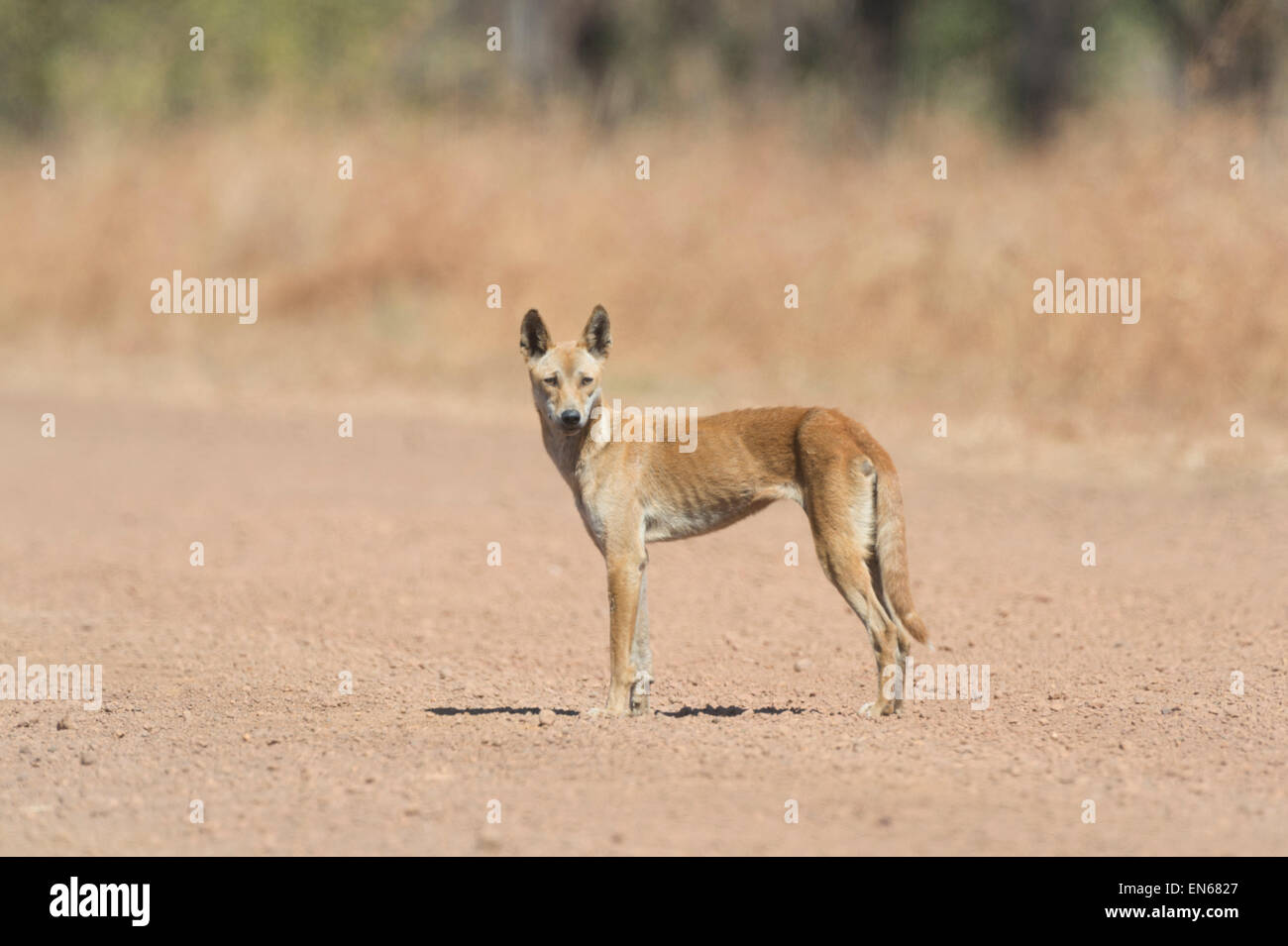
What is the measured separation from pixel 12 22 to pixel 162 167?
11.8 metres

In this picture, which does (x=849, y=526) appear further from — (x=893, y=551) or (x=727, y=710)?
(x=727, y=710)

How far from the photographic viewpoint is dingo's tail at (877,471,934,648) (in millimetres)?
6816

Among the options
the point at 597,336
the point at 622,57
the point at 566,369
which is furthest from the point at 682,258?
the point at 622,57

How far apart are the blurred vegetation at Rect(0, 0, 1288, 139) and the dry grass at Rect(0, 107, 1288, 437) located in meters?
1.30

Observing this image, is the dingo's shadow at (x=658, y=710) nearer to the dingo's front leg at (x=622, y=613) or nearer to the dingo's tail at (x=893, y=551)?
the dingo's front leg at (x=622, y=613)

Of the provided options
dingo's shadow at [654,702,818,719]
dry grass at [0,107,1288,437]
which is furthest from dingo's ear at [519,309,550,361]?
dry grass at [0,107,1288,437]

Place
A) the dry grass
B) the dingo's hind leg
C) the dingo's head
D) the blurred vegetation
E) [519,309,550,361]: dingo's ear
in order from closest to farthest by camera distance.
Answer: the dingo's hind leg, the dingo's head, [519,309,550,361]: dingo's ear, the dry grass, the blurred vegetation

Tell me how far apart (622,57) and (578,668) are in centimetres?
3220

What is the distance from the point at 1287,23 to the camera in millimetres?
23266

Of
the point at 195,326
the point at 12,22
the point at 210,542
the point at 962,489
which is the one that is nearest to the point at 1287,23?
the point at 962,489

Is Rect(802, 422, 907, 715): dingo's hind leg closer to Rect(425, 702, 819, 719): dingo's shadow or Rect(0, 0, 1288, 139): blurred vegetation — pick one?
Rect(425, 702, 819, 719): dingo's shadow

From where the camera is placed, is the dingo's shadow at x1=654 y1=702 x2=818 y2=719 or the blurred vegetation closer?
the dingo's shadow at x1=654 y1=702 x2=818 y2=719

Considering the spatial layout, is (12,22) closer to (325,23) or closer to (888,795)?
(325,23)

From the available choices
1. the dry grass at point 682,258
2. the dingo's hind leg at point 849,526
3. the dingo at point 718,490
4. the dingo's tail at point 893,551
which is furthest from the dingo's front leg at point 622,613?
the dry grass at point 682,258
